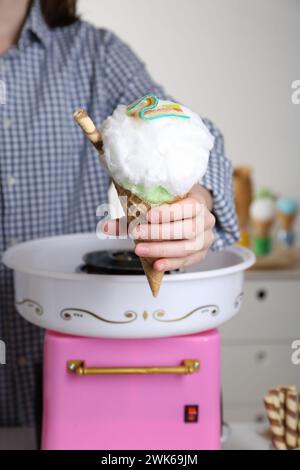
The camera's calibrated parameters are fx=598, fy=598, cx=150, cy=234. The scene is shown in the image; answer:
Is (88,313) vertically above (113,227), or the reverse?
(113,227)

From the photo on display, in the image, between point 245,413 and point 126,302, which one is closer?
point 126,302

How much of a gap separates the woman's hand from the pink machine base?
13 centimetres

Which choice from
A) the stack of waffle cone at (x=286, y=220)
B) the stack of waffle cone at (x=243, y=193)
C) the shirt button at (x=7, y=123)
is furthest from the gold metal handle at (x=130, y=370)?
the stack of waffle cone at (x=286, y=220)

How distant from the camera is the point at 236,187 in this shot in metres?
2.11

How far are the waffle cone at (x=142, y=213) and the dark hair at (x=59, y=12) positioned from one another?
1.99 ft

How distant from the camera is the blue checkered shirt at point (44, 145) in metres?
1.02

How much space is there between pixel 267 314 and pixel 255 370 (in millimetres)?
197

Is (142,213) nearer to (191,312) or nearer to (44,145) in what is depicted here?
(191,312)

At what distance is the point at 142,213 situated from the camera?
591mm

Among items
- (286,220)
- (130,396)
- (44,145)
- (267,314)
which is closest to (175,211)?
(130,396)

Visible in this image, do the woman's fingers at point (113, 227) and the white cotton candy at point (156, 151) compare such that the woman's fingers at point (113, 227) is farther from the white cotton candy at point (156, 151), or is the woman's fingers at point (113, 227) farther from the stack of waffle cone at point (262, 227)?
the stack of waffle cone at point (262, 227)

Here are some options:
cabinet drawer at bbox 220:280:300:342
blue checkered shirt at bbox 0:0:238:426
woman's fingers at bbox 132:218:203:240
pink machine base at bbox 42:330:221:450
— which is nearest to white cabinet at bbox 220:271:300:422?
cabinet drawer at bbox 220:280:300:342

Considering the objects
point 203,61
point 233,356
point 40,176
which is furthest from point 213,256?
point 203,61
